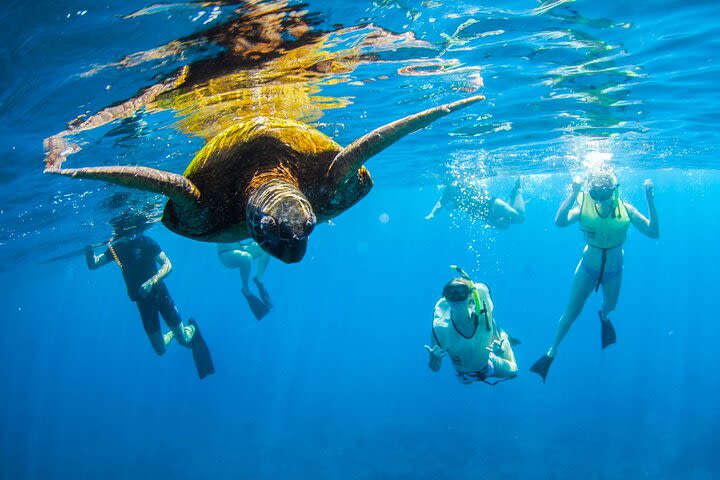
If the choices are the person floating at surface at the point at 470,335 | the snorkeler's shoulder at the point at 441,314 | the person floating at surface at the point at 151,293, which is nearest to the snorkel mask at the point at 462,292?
the person floating at surface at the point at 470,335

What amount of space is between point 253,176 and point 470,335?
5.19 meters

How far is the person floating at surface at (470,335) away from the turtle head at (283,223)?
16.0ft

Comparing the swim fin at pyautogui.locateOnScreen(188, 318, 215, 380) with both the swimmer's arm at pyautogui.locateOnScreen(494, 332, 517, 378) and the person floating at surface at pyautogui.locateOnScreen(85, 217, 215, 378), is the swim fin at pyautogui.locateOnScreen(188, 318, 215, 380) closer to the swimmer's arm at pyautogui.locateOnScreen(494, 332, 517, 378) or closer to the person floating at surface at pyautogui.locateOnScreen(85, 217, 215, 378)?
the person floating at surface at pyautogui.locateOnScreen(85, 217, 215, 378)

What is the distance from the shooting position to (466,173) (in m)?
27.3

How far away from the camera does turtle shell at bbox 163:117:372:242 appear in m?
3.54

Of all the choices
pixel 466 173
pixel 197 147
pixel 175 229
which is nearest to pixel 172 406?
pixel 466 173

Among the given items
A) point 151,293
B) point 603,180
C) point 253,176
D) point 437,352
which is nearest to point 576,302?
point 603,180

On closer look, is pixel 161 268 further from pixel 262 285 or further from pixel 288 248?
pixel 288 248

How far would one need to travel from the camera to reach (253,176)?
3.55 m

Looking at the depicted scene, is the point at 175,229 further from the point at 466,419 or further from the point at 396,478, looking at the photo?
the point at 466,419

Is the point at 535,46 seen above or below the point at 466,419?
above

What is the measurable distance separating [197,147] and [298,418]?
25.9 m

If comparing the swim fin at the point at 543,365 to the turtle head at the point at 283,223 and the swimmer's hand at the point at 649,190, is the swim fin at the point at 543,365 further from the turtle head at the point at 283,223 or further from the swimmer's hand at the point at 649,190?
the turtle head at the point at 283,223

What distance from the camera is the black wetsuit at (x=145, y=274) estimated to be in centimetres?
1195
